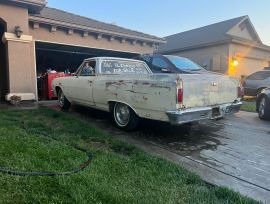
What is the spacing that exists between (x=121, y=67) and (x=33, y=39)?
209 inches

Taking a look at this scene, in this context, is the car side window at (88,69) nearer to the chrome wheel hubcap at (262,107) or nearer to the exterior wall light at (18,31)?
the exterior wall light at (18,31)

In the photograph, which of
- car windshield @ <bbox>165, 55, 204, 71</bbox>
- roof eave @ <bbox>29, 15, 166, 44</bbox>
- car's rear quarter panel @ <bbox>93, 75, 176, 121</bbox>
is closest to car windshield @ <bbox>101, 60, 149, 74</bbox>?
car's rear quarter panel @ <bbox>93, 75, 176, 121</bbox>

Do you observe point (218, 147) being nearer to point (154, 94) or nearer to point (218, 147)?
point (218, 147)

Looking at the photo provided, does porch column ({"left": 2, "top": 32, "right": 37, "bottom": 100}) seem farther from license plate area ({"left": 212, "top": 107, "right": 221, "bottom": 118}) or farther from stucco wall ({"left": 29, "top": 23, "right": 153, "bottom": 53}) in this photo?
license plate area ({"left": 212, "top": 107, "right": 221, "bottom": 118})

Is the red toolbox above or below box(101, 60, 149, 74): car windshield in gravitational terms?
below

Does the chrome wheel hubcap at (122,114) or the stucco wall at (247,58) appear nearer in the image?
the chrome wheel hubcap at (122,114)

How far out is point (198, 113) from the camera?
5004 millimetres

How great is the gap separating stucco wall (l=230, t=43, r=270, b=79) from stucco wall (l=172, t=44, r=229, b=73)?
0.53m

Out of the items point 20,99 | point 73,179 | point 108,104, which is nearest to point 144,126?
point 108,104

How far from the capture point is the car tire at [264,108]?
755cm

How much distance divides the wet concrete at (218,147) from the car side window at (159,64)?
2951 millimetres

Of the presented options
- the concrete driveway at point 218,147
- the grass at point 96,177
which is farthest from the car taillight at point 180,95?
the grass at point 96,177

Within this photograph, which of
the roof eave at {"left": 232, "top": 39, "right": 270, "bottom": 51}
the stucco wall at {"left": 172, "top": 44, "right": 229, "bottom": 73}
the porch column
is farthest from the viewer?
the roof eave at {"left": 232, "top": 39, "right": 270, "bottom": 51}

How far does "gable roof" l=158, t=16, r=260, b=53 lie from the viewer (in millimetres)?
19969
